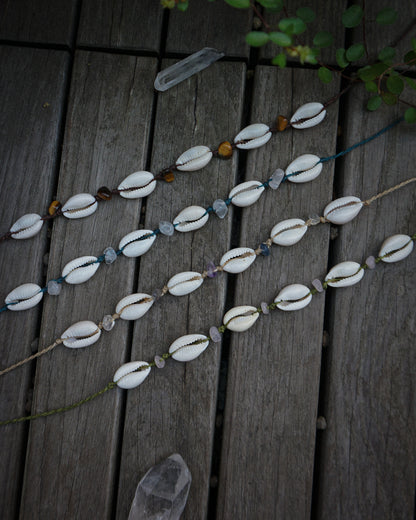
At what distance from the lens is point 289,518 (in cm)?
80

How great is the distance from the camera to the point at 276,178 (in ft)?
2.84

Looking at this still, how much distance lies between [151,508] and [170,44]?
85 centimetres

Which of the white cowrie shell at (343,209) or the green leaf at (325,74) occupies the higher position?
the green leaf at (325,74)

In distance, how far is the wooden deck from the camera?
0.82m

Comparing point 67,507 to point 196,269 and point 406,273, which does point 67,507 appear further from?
point 406,273

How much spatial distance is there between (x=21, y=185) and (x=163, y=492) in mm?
612

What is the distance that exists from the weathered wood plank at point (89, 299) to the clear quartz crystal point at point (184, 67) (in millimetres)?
34

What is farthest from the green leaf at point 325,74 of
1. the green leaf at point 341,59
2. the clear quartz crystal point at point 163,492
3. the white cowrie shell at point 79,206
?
the clear quartz crystal point at point 163,492

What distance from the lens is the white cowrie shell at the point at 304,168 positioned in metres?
0.87

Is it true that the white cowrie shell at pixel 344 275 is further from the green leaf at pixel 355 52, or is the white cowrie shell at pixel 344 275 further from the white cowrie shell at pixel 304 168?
the green leaf at pixel 355 52

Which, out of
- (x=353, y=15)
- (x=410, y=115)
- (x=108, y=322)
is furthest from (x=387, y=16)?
(x=108, y=322)

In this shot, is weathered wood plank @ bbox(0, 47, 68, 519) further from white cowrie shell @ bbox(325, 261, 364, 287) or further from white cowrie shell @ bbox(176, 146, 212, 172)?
white cowrie shell @ bbox(325, 261, 364, 287)

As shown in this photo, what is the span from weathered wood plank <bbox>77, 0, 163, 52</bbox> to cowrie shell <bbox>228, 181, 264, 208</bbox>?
1.09 ft

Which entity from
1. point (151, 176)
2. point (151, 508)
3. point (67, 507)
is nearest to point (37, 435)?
point (67, 507)
